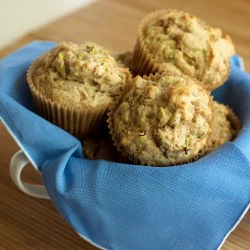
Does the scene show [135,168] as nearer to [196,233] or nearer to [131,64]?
[196,233]

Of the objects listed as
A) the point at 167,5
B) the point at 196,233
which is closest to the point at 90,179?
the point at 196,233

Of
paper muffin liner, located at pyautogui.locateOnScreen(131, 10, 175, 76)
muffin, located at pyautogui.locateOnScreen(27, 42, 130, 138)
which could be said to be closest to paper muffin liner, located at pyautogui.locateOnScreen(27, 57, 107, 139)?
muffin, located at pyautogui.locateOnScreen(27, 42, 130, 138)

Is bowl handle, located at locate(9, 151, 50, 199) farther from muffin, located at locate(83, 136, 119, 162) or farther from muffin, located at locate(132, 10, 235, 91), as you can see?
muffin, located at locate(132, 10, 235, 91)

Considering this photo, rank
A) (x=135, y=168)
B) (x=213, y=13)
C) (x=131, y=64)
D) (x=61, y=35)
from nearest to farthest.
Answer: (x=135, y=168) < (x=131, y=64) < (x=61, y=35) < (x=213, y=13)

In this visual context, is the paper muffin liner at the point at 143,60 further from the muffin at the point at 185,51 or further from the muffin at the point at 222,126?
the muffin at the point at 222,126

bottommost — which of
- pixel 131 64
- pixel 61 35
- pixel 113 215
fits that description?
pixel 61 35

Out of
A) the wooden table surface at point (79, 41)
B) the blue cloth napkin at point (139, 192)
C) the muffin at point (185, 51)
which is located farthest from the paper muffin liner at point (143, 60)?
the wooden table surface at point (79, 41)
